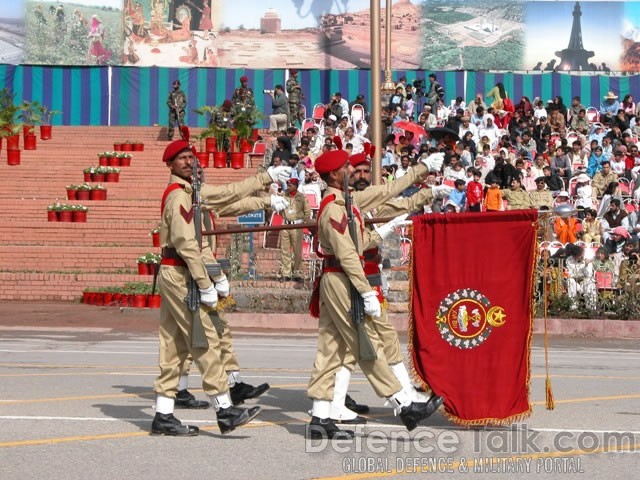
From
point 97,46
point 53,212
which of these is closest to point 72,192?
point 53,212

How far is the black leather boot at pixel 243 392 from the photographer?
1168cm

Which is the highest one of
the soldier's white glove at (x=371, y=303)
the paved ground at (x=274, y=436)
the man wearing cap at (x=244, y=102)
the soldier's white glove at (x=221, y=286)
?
the man wearing cap at (x=244, y=102)

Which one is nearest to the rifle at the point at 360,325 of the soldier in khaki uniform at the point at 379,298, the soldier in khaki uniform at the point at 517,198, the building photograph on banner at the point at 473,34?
the soldier in khaki uniform at the point at 379,298

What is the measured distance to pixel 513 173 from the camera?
1078 inches

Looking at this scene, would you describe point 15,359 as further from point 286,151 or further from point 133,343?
point 286,151

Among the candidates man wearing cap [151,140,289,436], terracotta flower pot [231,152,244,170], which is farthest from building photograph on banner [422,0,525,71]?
man wearing cap [151,140,289,436]

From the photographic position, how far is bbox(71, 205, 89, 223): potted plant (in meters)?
28.8

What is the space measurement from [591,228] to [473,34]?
19.4 m

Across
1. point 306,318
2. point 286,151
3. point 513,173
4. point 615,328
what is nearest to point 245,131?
point 286,151

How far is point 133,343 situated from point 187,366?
742 centimetres

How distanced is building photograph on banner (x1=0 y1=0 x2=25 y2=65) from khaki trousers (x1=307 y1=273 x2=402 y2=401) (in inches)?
1307

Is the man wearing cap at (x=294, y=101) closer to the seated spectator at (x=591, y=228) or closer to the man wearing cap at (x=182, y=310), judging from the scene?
the seated spectator at (x=591, y=228)

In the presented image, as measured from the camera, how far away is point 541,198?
85.7ft

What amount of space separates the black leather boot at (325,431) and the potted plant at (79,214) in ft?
63.6
